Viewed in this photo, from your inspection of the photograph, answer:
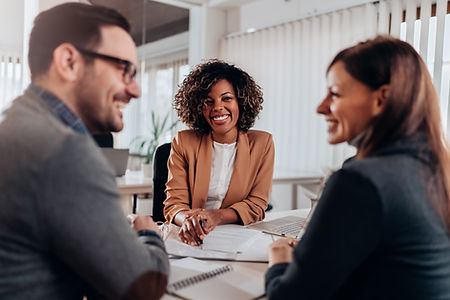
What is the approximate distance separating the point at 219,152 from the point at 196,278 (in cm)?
103

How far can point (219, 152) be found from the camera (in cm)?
200

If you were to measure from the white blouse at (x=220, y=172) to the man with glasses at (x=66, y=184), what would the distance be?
103cm

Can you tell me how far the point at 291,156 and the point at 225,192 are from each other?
216cm

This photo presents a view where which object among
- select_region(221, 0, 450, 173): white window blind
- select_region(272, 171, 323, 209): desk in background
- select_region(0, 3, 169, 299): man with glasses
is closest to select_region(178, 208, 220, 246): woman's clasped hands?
select_region(0, 3, 169, 299): man with glasses

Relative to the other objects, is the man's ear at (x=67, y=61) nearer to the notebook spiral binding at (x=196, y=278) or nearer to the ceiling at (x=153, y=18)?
the notebook spiral binding at (x=196, y=278)

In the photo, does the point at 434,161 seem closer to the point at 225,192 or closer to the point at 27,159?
the point at 27,159

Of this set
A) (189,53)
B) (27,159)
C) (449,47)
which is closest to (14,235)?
(27,159)

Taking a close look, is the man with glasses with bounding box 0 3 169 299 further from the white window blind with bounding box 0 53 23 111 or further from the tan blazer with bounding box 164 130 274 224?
the white window blind with bounding box 0 53 23 111

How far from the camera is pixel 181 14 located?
4.52 metres

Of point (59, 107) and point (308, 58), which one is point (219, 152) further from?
point (308, 58)

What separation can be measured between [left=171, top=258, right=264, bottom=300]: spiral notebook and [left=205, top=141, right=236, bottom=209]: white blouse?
75 cm

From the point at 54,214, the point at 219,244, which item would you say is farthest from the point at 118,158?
the point at 54,214

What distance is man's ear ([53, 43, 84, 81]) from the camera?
0.84m

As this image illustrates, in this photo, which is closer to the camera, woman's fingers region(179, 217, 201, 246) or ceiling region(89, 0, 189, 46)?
woman's fingers region(179, 217, 201, 246)
